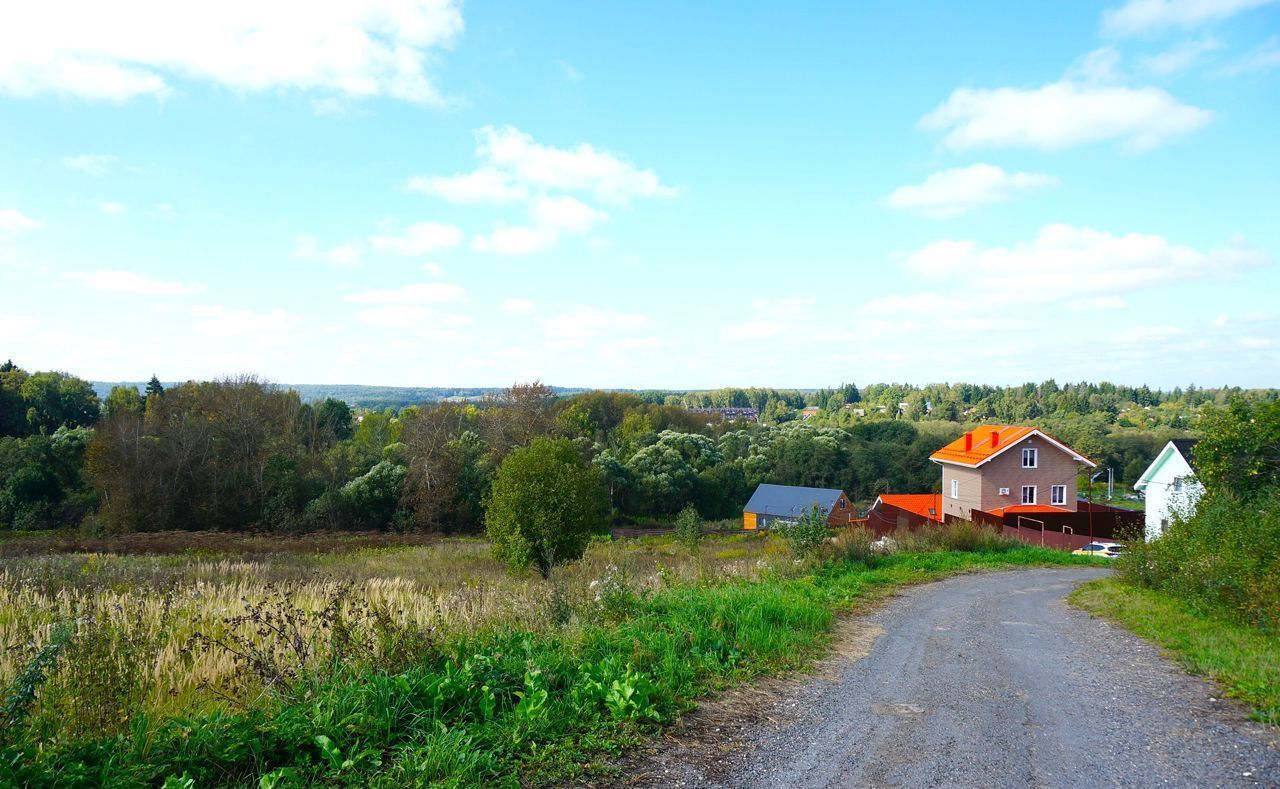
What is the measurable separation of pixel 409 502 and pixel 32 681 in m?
39.7

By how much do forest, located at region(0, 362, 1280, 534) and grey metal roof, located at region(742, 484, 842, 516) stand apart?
620 centimetres

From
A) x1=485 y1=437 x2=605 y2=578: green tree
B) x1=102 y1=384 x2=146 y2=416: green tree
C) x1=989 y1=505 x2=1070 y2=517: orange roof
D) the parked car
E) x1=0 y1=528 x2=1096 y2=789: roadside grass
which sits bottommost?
the parked car

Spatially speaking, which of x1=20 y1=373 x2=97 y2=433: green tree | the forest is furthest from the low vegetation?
x1=20 y1=373 x2=97 y2=433: green tree

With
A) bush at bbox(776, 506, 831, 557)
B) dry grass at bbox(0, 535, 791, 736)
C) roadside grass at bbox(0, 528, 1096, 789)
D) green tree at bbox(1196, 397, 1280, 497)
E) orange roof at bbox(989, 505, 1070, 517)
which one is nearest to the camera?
roadside grass at bbox(0, 528, 1096, 789)

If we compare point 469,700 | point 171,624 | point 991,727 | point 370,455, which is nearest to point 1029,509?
point 991,727

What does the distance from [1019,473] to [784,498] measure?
18.2m

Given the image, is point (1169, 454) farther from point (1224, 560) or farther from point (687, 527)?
point (1224, 560)

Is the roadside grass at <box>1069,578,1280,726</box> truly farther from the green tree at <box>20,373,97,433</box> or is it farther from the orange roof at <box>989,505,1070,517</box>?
the green tree at <box>20,373,97,433</box>

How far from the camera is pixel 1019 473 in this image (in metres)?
36.7

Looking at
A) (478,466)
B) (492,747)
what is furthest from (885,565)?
(478,466)

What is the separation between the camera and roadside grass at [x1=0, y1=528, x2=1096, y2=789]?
382 centimetres

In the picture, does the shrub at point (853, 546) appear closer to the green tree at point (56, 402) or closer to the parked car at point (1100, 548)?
the parked car at point (1100, 548)

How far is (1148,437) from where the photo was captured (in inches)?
2756

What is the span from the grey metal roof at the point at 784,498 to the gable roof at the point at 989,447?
11041 mm
